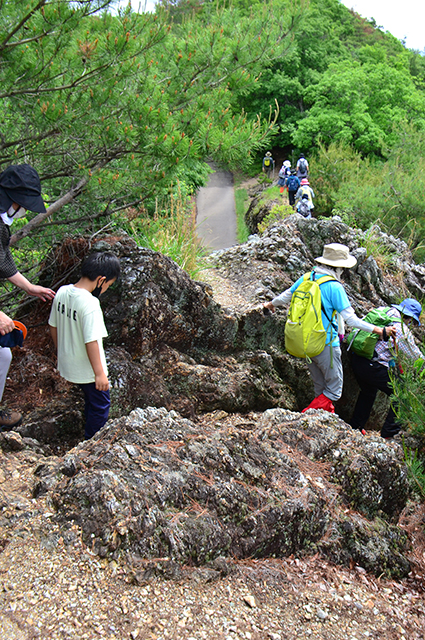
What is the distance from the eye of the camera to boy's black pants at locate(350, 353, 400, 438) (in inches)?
185

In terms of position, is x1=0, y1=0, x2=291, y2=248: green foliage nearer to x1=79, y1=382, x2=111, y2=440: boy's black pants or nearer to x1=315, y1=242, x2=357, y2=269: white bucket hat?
x1=315, y1=242, x2=357, y2=269: white bucket hat

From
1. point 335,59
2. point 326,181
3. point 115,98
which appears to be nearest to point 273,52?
point 115,98

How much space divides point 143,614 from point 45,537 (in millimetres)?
603

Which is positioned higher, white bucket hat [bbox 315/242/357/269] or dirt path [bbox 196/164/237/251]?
white bucket hat [bbox 315/242/357/269]

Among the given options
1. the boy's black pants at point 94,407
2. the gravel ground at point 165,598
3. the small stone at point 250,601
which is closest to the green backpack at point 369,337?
the gravel ground at point 165,598

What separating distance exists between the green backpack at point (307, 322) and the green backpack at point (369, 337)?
459 millimetres

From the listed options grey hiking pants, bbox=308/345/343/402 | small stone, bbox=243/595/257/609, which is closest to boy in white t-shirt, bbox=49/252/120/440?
small stone, bbox=243/595/257/609

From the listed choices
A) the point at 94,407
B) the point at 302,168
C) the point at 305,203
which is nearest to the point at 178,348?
the point at 94,407

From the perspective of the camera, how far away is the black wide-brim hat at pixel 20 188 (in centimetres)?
294

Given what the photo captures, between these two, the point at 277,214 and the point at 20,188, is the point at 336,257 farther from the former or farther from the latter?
the point at 277,214

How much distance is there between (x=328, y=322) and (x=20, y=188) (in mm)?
3018

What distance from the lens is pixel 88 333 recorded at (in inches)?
121

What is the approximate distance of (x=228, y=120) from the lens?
16.0 ft

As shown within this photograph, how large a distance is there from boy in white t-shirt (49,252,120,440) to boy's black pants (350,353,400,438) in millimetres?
2787
